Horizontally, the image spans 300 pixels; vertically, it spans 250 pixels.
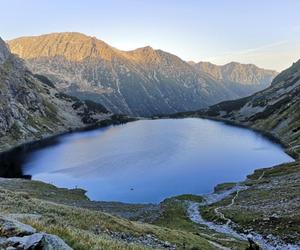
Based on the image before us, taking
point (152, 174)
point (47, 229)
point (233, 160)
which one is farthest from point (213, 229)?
point (233, 160)

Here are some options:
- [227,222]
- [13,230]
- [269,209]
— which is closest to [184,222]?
[227,222]

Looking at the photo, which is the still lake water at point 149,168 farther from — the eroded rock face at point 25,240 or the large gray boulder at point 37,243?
the large gray boulder at point 37,243

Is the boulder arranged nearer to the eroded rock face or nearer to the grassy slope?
the eroded rock face

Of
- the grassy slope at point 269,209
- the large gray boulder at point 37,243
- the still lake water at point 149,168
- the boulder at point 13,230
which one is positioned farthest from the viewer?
the still lake water at point 149,168

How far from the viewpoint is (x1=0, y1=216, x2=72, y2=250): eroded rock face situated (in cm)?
1456

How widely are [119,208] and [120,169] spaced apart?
60.5 meters

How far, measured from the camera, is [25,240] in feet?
49.3

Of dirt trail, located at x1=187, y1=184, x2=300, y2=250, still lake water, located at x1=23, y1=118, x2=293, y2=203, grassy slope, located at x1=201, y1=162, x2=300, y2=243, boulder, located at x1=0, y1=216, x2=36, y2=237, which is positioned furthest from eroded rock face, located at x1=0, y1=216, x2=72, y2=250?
still lake water, located at x1=23, y1=118, x2=293, y2=203

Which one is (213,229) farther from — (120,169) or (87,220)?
(120,169)

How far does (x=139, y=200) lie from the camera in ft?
341

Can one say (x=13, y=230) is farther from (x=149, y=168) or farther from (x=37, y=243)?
(x=149, y=168)

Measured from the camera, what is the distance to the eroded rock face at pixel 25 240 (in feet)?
47.8

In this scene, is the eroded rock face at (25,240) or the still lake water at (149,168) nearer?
the eroded rock face at (25,240)

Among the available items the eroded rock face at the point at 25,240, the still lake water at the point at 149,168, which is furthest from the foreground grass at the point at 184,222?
the eroded rock face at the point at 25,240
